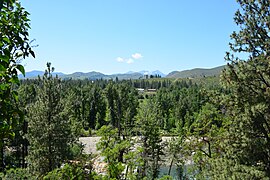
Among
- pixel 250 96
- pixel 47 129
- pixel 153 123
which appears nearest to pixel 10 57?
pixel 250 96

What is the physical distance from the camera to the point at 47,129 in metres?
17.0

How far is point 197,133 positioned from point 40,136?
9737 mm

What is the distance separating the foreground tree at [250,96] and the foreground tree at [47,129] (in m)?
11.0

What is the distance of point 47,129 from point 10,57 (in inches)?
617

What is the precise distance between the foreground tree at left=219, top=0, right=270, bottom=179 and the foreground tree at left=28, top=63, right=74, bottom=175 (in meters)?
11.0

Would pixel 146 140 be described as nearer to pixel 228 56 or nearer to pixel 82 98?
pixel 228 56

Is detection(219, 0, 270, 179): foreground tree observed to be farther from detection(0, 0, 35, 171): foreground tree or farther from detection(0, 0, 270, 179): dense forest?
detection(0, 0, 35, 171): foreground tree

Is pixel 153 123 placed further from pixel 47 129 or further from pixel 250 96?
pixel 250 96

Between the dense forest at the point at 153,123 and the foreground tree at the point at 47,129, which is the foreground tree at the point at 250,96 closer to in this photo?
the dense forest at the point at 153,123

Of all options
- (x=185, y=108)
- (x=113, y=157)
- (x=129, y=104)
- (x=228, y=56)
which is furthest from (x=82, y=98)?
(x=228, y=56)

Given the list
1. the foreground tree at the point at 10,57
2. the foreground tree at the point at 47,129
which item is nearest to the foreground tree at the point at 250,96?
the foreground tree at the point at 10,57

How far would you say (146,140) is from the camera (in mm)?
26156

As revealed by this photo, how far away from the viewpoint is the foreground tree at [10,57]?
83.7 inches

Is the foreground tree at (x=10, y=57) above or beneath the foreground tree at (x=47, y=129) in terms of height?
above
